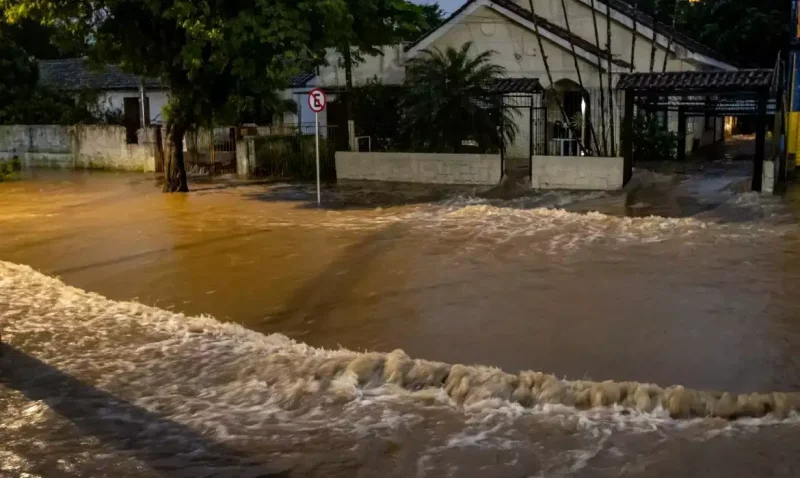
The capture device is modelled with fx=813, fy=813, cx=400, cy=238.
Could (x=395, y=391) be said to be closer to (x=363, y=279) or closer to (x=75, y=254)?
(x=363, y=279)

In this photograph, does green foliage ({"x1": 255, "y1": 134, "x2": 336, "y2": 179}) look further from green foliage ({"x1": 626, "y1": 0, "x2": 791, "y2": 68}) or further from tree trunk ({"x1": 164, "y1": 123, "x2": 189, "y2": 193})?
green foliage ({"x1": 626, "y1": 0, "x2": 791, "y2": 68})

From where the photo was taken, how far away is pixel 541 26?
24.5 metres

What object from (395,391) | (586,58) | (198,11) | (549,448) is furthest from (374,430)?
(586,58)

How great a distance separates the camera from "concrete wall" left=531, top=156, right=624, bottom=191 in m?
18.8

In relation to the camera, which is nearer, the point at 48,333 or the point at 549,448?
the point at 549,448

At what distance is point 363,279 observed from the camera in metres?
10.7

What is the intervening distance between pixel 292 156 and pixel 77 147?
1037 cm

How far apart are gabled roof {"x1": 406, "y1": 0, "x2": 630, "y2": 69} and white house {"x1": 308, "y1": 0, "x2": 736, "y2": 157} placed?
3 cm

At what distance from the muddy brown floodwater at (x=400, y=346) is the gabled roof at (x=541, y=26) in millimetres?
9866

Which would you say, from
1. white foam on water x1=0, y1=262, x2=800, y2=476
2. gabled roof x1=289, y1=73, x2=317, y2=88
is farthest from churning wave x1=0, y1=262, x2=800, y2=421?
gabled roof x1=289, y1=73, x2=317, y2=88

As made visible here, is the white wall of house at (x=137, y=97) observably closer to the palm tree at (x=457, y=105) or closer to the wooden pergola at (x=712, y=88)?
the palm tree at (x=457, y=105)

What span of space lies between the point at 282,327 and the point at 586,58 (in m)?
17.7

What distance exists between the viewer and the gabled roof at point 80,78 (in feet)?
116

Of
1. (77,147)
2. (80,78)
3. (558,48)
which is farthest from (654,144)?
(80,78)
